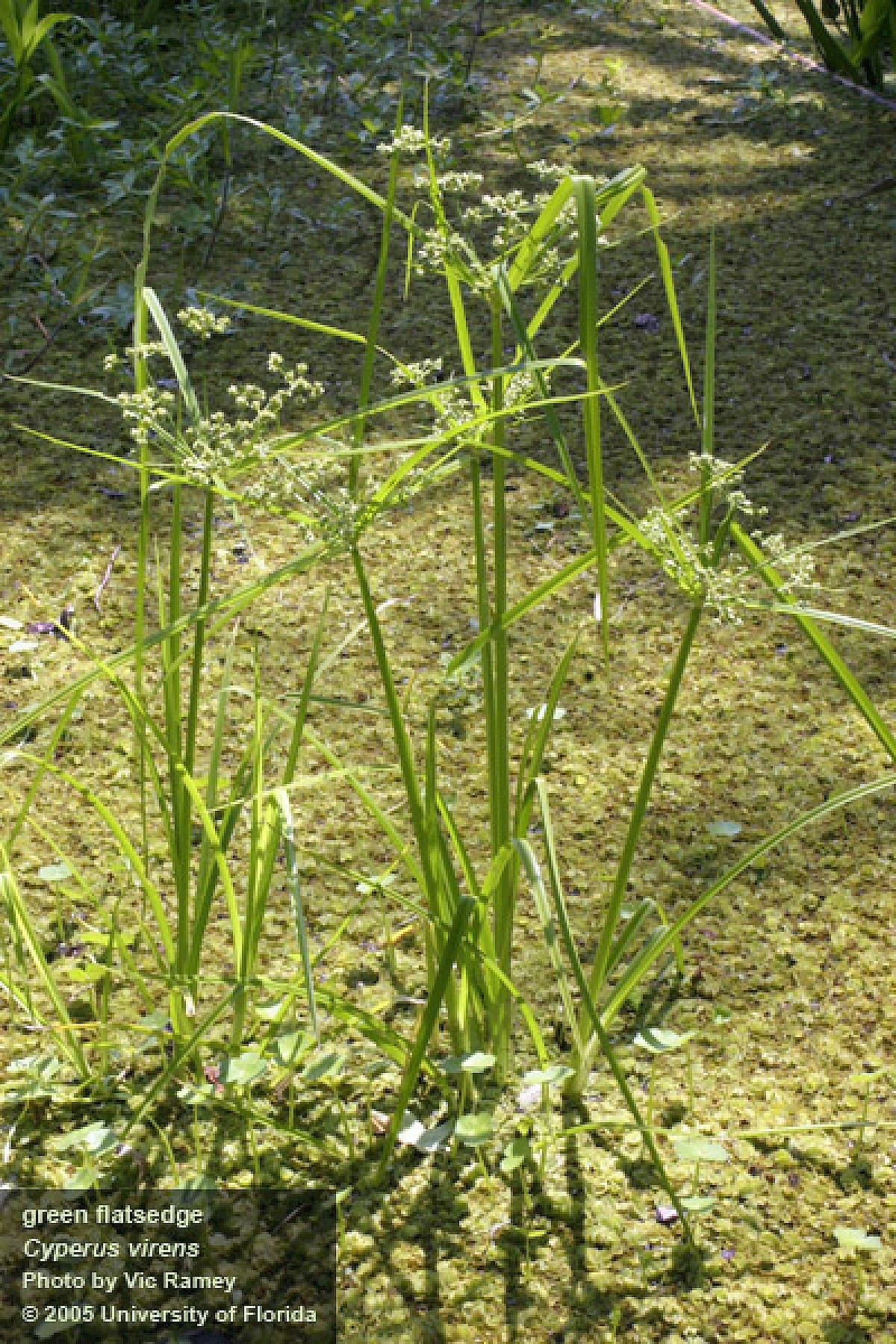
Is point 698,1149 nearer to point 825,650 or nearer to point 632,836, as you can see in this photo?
point 632,836

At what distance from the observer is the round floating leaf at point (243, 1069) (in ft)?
3.78

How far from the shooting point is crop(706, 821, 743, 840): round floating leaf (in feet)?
5.52

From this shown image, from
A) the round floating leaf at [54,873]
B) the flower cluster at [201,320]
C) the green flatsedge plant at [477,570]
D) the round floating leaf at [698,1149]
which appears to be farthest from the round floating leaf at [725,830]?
the flower cluster at [201,320]

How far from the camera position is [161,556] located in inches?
87.7

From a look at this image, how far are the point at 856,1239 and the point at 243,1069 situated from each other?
1.84 feet

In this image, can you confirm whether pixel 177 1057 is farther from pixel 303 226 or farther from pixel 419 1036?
pixel 303 226

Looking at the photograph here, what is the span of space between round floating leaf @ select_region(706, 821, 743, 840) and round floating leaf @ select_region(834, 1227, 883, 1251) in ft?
1.86

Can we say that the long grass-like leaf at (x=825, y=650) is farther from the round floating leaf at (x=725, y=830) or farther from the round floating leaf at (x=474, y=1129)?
the round floating leaf at (x=725, y=830)

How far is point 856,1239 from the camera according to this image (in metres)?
1.16

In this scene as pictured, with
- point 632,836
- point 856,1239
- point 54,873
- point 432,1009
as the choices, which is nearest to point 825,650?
point 632,836

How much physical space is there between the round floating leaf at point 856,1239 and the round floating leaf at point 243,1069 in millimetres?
532

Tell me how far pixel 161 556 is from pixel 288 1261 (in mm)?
1312

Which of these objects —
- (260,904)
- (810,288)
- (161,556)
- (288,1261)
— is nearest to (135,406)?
(260,904)

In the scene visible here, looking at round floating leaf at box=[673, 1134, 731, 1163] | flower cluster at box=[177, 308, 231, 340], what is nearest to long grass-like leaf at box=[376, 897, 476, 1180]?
round floating leaf at box=[673, 1134, 731, 1163]
